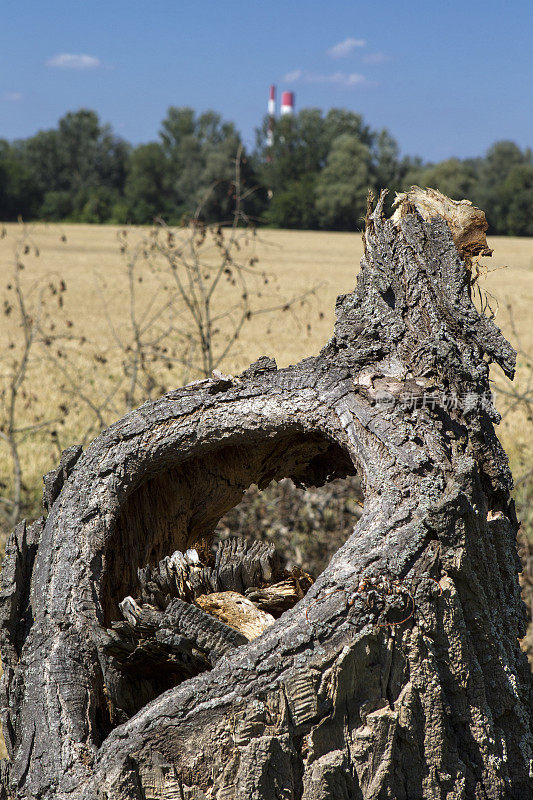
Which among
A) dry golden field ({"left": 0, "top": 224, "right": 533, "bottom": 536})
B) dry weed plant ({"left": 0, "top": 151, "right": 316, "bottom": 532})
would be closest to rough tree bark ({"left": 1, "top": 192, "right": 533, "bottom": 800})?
dry golden field ({"left": 0, "top": 224, "right": 533, "bottom": 536})

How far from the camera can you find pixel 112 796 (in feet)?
4.85

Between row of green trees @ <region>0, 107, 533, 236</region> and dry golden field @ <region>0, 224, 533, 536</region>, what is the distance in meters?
1.74

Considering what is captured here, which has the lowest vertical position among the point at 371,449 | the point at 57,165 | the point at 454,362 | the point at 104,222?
the point at 371,449

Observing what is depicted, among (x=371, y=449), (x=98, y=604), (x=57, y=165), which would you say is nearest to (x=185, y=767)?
(x=98, y=604)

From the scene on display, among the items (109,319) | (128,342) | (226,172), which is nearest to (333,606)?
(109,319)

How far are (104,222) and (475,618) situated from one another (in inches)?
1923

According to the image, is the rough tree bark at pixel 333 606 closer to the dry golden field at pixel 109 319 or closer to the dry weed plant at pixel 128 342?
the dry golden field at pixel 109 319

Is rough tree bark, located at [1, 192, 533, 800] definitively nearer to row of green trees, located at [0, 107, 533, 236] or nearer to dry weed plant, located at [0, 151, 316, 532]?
row of green trees, located at [0, 107, 533, 236]

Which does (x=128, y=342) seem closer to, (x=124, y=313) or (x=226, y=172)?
(x=124, y=313)

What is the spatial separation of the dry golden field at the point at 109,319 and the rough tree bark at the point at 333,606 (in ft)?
1.43

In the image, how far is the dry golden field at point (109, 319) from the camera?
6754mm

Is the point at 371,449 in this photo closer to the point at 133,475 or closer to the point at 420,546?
the point at 420,546

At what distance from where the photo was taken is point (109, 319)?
6781mm

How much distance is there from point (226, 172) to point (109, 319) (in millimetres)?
25427
